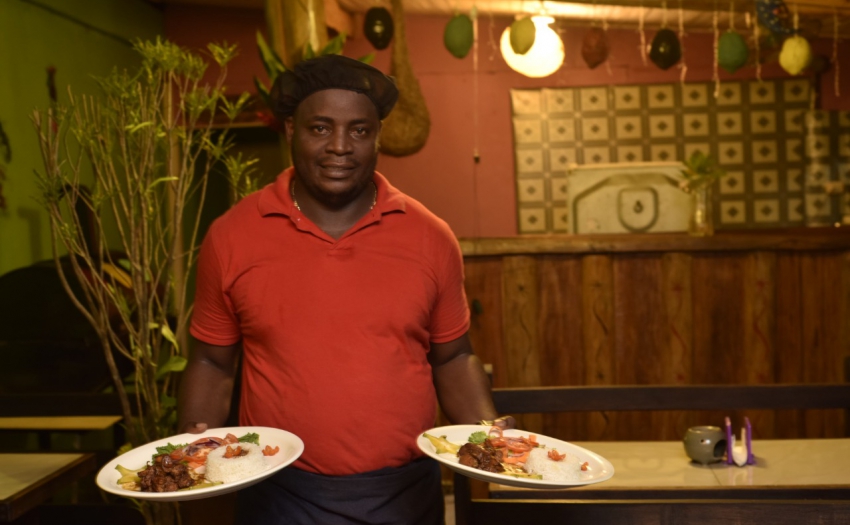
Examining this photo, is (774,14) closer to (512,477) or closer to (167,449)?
(512,477)

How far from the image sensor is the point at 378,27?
5.65m

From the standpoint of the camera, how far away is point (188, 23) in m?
7.64

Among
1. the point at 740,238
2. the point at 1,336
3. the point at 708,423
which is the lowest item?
the point at 708,423

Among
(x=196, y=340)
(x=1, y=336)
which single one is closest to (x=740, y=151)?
(x=1, y=336)

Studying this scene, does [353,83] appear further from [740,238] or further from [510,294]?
[740,238]

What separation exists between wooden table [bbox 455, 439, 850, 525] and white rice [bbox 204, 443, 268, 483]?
1.91ft

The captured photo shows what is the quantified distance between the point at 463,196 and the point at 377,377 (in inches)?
246

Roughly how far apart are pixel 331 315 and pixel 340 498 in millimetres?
395

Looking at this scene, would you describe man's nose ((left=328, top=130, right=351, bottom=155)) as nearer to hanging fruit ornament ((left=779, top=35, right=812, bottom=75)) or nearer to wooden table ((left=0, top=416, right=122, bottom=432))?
wooden table ((left=0, top=416, right=122, bottom=432))

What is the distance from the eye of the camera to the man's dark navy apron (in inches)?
72.7

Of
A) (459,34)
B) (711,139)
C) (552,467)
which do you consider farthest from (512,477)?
(711,139)

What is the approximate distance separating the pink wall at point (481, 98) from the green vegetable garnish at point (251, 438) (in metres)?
6.22

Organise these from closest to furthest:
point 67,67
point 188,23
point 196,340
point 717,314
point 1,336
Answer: point 196,340 → point 1,336 → point 717,314 → point 67,67 → point 188,23

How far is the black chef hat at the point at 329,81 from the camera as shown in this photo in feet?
6.21
